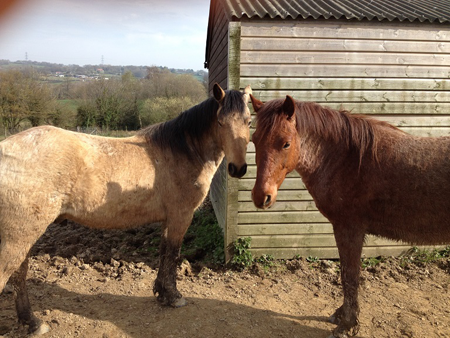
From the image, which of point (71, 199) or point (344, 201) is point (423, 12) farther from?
point (71, 199)

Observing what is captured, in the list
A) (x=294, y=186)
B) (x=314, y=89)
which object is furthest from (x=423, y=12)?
(x=294, y=186)

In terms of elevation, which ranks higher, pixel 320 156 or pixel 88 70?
pixel 88 70

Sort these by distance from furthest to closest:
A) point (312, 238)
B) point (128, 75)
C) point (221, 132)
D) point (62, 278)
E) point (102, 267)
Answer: point (128, 75) → point (312, 238) → point (102, 267) → point (62, 278) → point (221, 132)

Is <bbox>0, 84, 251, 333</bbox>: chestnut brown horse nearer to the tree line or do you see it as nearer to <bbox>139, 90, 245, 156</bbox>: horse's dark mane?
<bbox>139, 90, 245, 156</bbox>: horse's dark mane

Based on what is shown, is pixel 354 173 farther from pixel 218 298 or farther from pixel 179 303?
pixel 179 303

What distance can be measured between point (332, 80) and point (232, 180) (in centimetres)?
216

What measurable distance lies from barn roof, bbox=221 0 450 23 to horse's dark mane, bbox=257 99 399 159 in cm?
208

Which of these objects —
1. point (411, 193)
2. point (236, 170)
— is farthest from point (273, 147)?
point (411, 193)

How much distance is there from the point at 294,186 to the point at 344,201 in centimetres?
188

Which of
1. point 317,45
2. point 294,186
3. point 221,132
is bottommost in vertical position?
point 294,186

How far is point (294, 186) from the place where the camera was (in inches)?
182

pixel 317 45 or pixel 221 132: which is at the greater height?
pixel 317 45

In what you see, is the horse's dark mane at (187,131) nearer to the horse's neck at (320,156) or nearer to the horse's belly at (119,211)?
the horse's belly at (119,211)

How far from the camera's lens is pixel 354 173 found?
9.02 feet
